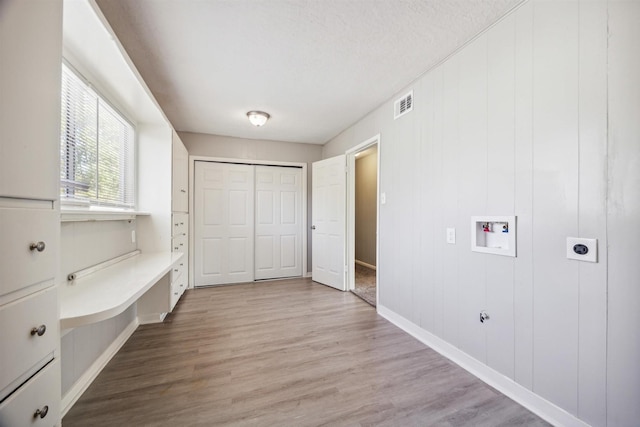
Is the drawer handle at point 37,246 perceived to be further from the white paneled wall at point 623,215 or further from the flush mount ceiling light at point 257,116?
the flush mount ceiling light at point 257,116

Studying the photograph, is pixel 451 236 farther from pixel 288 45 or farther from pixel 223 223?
pixel 223 223

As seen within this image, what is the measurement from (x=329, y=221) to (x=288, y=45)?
2.57 m

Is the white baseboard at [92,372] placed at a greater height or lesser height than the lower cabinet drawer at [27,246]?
lesser

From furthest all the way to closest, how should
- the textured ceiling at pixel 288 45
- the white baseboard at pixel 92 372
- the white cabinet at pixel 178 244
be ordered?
the white cabinet at pixel 178 244 → the textured ceiling at pixel 288 45 → the white baseboard at pixel 92 372

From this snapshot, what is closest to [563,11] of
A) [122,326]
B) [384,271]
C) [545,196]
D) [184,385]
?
[545,196]

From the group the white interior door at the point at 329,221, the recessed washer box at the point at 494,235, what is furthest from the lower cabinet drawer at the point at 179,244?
the recessed washer box at the point at 494,235

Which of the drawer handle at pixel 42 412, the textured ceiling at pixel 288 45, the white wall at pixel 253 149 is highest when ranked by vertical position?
the textured ceiling at pixel 288 45

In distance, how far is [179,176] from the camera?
10.6ft

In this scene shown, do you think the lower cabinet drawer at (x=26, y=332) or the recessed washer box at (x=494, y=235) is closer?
the lower cabinet drawer at (x=26, y=332)

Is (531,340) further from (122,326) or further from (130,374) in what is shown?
(122,326)

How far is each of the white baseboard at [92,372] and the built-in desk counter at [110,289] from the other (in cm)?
65

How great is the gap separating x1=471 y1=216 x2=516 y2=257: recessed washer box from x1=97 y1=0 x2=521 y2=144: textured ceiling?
4.47 feet

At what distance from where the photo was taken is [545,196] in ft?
4.77

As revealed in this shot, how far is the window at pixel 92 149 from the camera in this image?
1.62 metres
